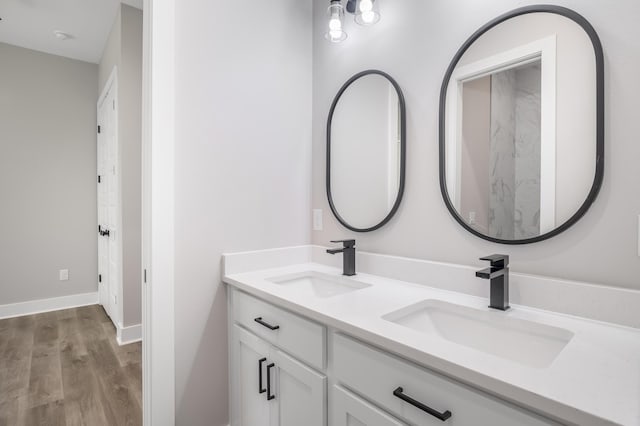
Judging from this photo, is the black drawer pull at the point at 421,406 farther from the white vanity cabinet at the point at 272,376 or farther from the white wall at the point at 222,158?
the white wall at the point at 222,158

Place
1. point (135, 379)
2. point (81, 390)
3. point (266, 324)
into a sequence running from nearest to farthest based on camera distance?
point (266, 324), point (81, 390), point (135, 379)

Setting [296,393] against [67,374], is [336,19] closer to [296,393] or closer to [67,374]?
[296,393]

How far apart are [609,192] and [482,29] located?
72 centimetres

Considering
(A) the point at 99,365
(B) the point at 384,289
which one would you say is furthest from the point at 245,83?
(A) the point at 99,365

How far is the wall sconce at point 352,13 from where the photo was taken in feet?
5.00

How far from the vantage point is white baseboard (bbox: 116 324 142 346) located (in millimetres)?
2768

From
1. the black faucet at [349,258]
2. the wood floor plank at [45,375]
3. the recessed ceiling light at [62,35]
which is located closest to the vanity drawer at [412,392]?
the black faucet at [349,258]

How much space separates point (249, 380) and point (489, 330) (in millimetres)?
1001

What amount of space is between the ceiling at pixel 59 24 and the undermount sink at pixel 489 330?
3.10 metres

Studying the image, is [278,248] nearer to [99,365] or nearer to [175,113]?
[175,113]

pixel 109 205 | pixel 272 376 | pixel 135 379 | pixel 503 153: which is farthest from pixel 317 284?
pixel 109 205

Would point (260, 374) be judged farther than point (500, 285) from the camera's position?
Yes

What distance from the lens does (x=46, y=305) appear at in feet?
11.7

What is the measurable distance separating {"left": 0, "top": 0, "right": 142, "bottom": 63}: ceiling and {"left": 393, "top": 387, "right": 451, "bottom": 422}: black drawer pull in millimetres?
3257
